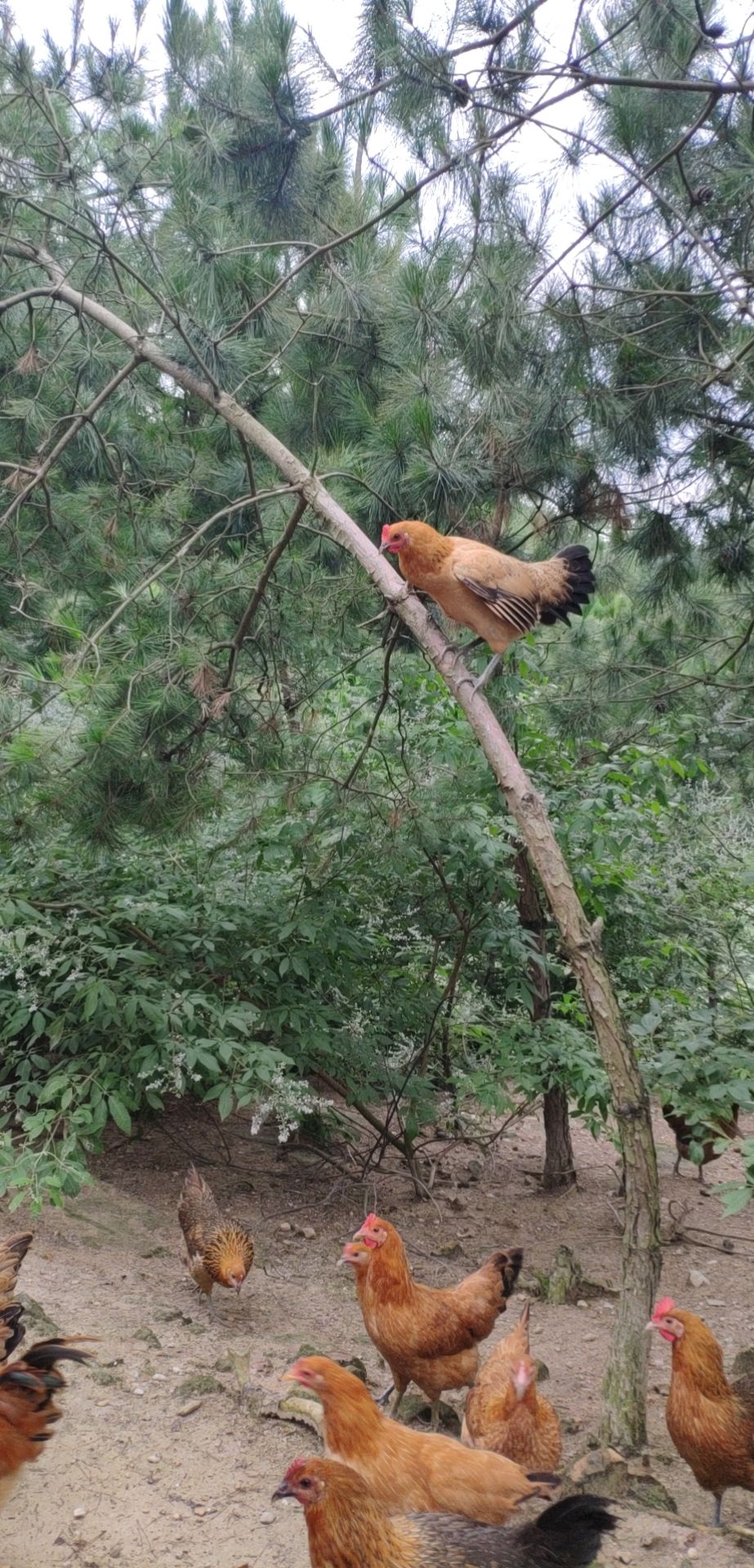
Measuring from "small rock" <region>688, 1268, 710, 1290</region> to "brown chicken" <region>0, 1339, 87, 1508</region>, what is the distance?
12.0 ft

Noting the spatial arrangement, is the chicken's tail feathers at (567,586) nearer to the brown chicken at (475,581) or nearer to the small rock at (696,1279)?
the brown chicken at (475,581)

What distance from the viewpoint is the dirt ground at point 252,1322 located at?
2.89 m

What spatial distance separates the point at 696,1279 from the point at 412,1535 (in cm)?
371

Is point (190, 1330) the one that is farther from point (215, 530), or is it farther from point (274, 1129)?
point (215, 530)

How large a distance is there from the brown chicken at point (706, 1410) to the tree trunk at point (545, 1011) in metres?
2.67

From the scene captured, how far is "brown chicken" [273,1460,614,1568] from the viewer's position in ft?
7.25

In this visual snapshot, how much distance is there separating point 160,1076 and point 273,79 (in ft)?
13.9

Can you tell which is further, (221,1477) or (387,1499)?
(221,1477)

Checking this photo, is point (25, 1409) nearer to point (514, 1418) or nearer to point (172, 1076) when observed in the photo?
point (514, 1418)

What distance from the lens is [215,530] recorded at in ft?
18.2

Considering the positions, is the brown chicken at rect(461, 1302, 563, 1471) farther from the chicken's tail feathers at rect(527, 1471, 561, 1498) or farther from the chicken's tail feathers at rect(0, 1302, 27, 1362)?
the chicken's tail feathers at rect(0, 1302, 27, 1362)

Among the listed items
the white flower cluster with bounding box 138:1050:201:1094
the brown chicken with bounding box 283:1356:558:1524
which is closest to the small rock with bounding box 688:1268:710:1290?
the white flower cluster with bounding box 138:1050:201:1094

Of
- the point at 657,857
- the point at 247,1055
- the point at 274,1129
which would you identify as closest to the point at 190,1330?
the point at 247,1055

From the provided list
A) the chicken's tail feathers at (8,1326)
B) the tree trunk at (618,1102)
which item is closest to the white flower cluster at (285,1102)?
the chicken's tail feathers at (8,1326)
